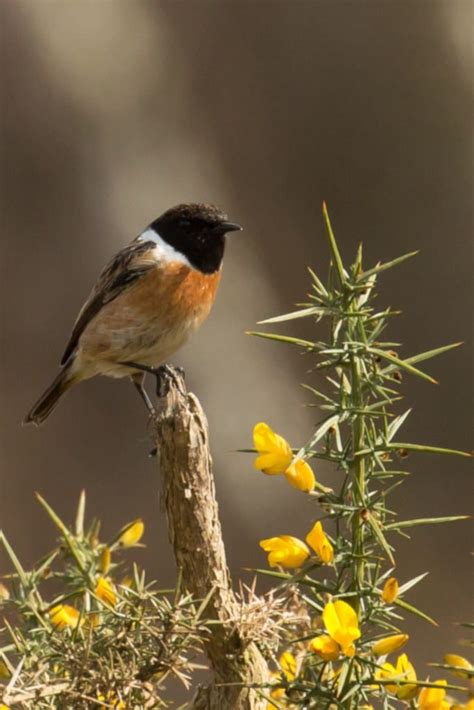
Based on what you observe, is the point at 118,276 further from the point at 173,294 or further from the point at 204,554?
the point at 204,554

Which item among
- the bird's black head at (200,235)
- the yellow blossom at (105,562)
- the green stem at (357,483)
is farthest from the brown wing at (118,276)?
the green stem at (357,483)

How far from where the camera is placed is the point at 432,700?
71.6 inches

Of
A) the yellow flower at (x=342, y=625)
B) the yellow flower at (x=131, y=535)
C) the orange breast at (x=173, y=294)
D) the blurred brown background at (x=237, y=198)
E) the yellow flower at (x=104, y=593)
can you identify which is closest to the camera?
the yellow flower at (x=342, y=625)

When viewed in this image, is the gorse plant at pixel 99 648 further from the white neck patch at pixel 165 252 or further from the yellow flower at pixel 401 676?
the white neck patch at pixel 165 252

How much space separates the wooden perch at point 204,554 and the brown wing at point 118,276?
2608 millimetres

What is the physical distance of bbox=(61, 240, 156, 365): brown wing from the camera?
4.77 metres

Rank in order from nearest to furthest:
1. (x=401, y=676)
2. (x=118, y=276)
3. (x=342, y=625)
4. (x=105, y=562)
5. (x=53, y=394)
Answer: (x=342, y=625)
(x=401, y=676)
(x=105, y=562)
(x=118, y=276)
(x=53, y=394)

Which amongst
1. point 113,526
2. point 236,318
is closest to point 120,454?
point 113,526

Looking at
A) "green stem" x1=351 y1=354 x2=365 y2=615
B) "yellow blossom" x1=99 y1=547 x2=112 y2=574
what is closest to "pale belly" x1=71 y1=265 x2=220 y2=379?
"yellow blossom" x1=99 y1=547 x2=112 y2=574

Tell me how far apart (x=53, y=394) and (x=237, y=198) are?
3.76m

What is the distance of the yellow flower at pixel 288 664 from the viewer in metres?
1.99

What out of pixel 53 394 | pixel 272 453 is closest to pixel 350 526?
pixel 272 453

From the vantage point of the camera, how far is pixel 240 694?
1.95 m

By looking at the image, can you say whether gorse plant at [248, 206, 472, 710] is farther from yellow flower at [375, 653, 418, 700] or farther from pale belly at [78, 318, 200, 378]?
pale belly at [78, 318, 200, 378]
